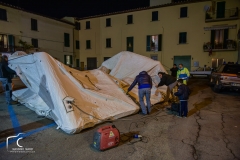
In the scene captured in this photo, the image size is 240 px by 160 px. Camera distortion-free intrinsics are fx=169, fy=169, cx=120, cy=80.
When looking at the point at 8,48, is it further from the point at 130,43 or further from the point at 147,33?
the point at 147,33

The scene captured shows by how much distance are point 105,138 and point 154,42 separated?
2285 centimetres

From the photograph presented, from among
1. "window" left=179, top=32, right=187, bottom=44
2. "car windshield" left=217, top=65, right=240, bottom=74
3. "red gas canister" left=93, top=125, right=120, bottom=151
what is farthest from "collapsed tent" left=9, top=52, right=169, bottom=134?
"window" left=179, top=32, right=187, bottom=44

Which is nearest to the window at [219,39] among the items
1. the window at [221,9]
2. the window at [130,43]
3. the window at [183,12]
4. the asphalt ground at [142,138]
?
the window at [221,9]

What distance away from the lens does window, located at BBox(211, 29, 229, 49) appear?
68.5ft

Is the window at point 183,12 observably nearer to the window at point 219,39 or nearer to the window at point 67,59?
the window at point 219,39

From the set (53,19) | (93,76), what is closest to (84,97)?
(93,76)

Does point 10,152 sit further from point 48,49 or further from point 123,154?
point 48,49

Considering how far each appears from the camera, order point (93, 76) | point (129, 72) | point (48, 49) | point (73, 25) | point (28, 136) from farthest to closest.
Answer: point (73, 25)
point (48, 49)
point (129, 72)
point (93, 76)
point (28, 136)

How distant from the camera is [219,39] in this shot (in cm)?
2123

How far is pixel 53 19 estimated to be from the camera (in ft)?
83.6

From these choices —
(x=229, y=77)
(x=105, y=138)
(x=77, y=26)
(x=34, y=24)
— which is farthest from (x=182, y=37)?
(x=105, y=138)

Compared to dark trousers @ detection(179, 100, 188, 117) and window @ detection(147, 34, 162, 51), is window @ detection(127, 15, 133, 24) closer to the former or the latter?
window @ detection(147, 34, 162, 51)

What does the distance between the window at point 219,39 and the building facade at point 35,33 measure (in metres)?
21.6

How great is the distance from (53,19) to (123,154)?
26.4 m
